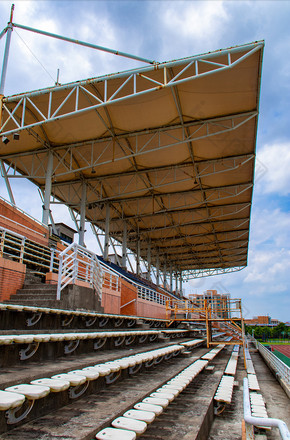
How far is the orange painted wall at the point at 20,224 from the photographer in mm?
10484

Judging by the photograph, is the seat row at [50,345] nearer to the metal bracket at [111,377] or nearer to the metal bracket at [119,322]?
the metal bracket at [111,377]

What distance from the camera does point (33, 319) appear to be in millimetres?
4637

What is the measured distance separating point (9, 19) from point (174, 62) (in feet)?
29.2

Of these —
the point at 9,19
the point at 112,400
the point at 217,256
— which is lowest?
the point at 112,400

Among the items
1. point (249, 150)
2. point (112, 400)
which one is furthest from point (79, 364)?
point (249, 150)

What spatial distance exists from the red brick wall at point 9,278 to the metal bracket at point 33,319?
8.09ft

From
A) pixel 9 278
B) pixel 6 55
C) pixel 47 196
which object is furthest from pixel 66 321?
pixel 6 55

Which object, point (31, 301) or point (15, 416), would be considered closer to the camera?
point (15, 416)

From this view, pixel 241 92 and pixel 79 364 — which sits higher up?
pixel 241 92

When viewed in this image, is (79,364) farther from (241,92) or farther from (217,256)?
(217,256)

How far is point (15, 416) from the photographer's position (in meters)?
2.39

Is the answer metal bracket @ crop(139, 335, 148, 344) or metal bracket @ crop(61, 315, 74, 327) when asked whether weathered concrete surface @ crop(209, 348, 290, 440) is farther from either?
metal bracket @ crop(61, 315, 74, 327)

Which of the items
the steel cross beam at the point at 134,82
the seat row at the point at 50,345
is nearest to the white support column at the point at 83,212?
the steel cross beam at the point at 134,82

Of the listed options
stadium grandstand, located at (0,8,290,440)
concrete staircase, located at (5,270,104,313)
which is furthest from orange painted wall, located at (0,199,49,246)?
concrete staircase, located at (5,270,104,313)
